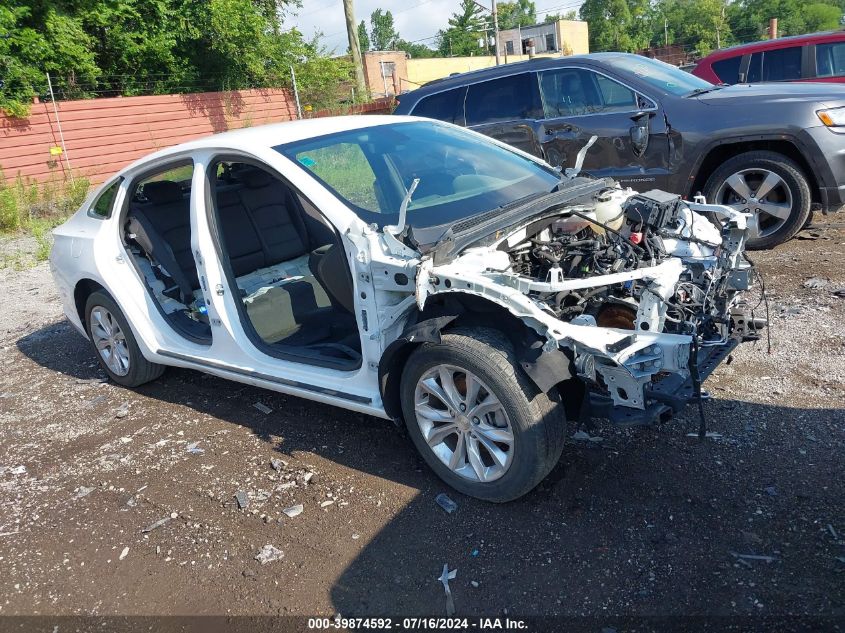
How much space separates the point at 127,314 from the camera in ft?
15.8

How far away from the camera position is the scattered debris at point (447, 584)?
2725 mm

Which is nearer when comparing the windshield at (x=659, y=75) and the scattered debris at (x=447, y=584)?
the scattered debris at (x=447, y=584)

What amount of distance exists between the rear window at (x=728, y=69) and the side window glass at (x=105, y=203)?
8617 mm

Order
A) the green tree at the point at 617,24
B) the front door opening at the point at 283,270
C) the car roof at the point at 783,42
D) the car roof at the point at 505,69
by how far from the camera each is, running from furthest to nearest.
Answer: the green tree at the point at 617,24, the car roof at the point at 783,42, the car roof at the point at 505,69, the front door opening at the point at 283,270

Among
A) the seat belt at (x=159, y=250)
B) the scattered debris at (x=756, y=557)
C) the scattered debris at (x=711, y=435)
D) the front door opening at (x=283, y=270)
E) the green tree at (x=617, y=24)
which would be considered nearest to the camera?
the scattered debris at (x=756, y=557)

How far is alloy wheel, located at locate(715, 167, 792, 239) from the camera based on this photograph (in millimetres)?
6207

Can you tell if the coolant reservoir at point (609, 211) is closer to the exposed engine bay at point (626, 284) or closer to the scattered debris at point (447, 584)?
the exposed engine bay at point (626, 284)

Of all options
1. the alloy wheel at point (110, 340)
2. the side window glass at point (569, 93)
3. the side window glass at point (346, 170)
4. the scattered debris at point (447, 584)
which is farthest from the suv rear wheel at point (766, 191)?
the alloy wheel at point (110, 340)

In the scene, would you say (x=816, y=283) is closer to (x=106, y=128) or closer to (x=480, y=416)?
(x=480, y=416)

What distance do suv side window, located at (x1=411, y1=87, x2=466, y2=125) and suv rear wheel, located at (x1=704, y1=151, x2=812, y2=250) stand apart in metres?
2.90

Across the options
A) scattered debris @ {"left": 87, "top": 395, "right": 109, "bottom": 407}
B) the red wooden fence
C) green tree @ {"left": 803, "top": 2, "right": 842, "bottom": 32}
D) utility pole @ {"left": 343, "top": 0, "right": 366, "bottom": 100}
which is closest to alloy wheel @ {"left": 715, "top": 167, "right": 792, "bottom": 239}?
scattered debris @ {"left": 87, "top": 395, "right": 109, "bottom": 407}

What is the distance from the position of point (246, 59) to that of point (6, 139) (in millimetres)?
10091

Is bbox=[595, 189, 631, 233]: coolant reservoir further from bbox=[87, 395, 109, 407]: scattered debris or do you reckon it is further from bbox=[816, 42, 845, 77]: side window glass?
bbox=[816, 42, 845, 77]: side window glass

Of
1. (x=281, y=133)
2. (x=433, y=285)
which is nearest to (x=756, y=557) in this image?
(x=433, y=285)
